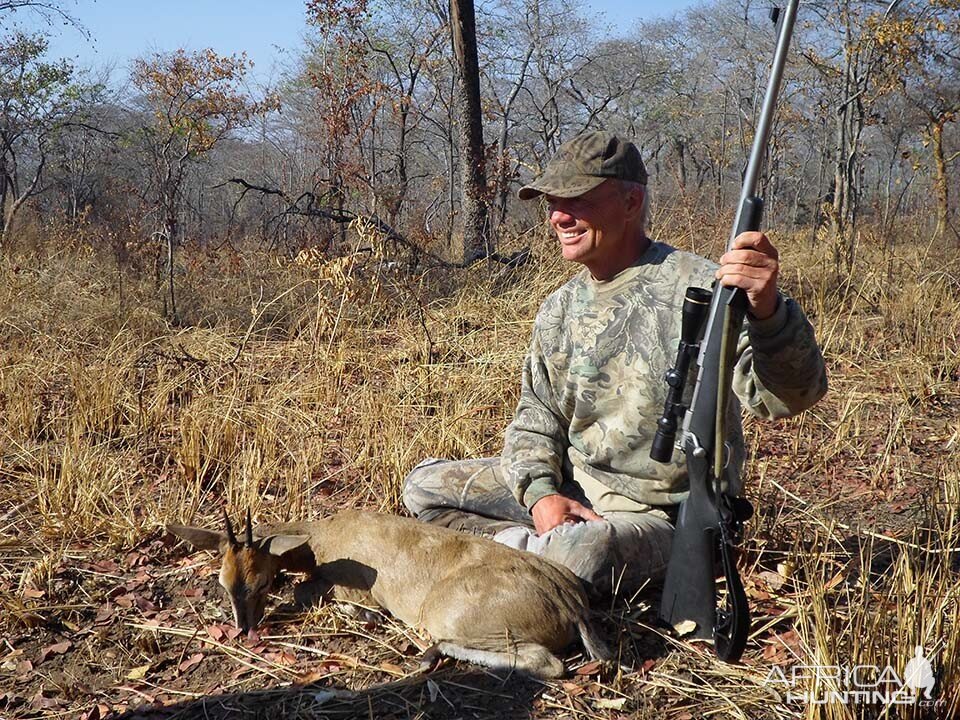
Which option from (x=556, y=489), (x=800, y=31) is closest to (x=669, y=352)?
(x=556, y=489)

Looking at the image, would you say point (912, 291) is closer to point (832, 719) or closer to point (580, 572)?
point (580, 572)

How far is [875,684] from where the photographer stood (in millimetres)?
2424

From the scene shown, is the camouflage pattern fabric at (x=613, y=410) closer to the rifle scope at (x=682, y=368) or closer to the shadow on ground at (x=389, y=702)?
the rifle scope at (x=682, y=368)

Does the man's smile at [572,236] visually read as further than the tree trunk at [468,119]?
No

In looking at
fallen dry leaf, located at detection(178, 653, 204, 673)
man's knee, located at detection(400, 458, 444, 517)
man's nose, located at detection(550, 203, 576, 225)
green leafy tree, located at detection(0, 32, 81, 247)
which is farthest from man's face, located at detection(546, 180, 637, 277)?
green leafy tree, located at detection(0, 32, 81, 247)

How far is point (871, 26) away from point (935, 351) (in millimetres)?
7758

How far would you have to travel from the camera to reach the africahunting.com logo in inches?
93.9

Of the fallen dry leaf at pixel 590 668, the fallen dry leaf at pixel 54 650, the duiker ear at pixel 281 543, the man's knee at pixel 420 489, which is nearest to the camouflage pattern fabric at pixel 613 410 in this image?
the fallen dry leaf at pixel 590 668

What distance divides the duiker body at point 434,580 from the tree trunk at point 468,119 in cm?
701

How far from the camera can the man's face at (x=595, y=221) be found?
3445 millimetres

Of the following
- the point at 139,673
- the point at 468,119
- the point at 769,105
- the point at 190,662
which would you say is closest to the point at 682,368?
the point at 769,105

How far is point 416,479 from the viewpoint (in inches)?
166

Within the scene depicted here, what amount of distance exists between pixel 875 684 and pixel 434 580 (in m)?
1.47

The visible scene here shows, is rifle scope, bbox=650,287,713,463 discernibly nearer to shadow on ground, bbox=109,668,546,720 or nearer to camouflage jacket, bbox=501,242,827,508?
camouflage jacket, bbox=501,242,827,508
